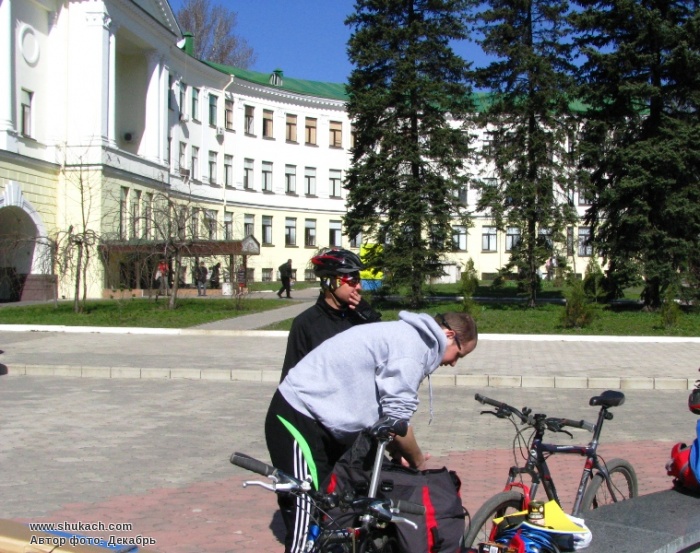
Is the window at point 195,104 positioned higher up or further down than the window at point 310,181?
higher up

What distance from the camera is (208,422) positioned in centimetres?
993

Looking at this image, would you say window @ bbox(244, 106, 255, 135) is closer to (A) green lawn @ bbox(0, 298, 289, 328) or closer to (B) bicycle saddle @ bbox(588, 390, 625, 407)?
(A) green lawn @ bbox(0, 298, 289, 328)

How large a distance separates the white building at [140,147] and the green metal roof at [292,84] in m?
0.17

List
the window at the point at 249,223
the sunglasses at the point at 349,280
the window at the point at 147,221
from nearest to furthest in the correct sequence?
the sunglasses at the point at 349,280
the window at the point at 147,221
the window at the point at 249,223

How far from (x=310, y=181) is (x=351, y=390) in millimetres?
58102

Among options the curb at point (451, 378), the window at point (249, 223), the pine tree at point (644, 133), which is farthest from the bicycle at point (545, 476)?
the window at point (249, 223)

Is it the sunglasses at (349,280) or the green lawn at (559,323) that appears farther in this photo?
the green lawn at (559,323)

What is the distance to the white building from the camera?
34.5 m

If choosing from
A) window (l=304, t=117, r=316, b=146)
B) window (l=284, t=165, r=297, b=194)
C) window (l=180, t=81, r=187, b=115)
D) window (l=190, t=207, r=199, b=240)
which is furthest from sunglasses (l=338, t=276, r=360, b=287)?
window (l=304, t=117, r=316, b=146)

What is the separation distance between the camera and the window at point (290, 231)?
59.8 metres

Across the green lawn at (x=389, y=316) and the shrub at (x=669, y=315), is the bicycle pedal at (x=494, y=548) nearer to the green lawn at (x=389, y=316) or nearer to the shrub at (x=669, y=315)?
the green lawn at (x=389, y=316)

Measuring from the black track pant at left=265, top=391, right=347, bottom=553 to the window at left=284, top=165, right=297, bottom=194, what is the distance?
5679 centimetres

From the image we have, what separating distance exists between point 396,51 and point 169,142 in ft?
77.0

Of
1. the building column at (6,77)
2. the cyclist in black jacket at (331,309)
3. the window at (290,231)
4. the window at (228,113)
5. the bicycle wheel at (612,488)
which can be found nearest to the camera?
the cyclist in black jacket at (331,309)
